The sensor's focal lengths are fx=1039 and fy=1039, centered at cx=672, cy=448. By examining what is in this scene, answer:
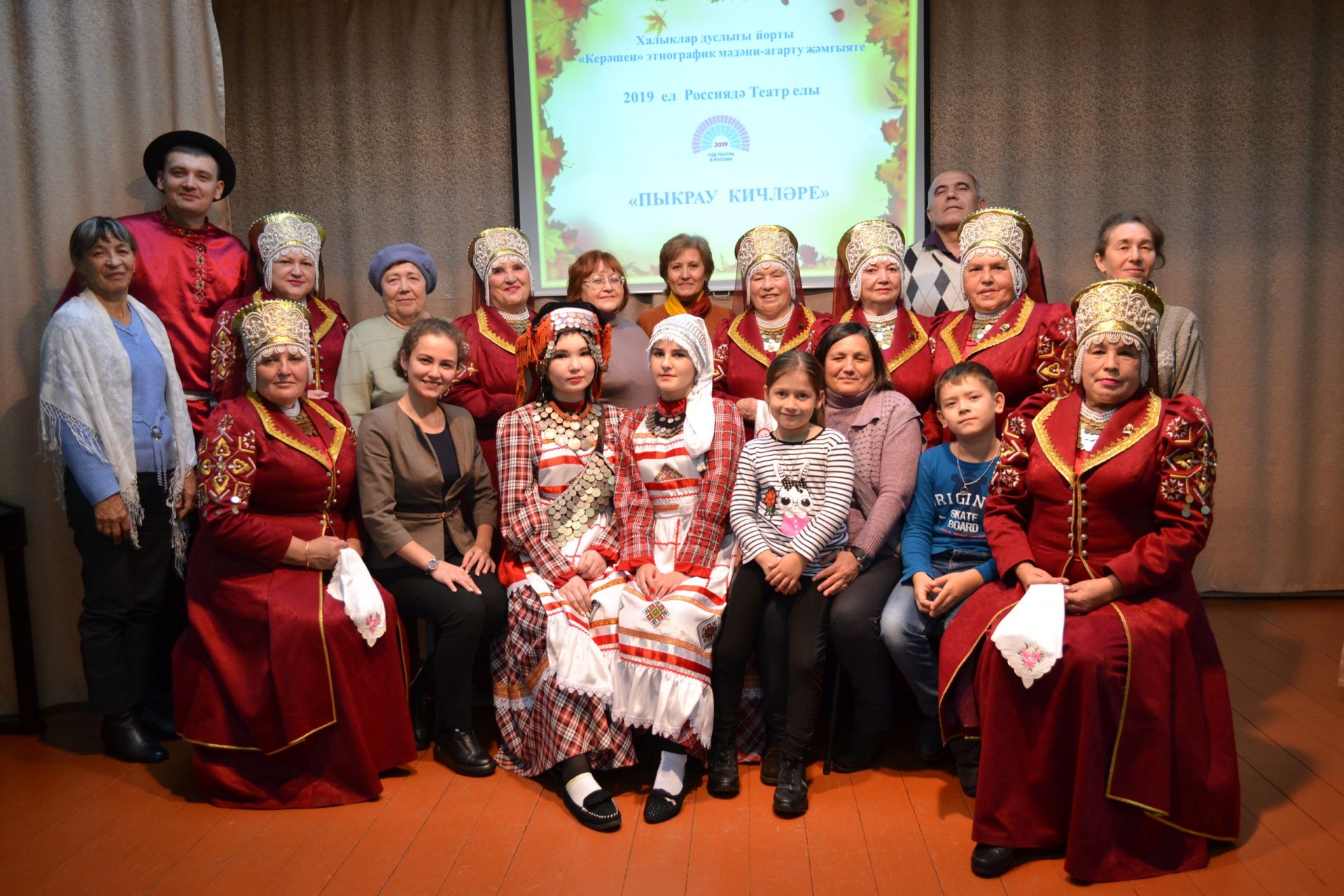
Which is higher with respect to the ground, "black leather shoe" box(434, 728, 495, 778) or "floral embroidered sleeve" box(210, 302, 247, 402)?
"floral embroidered sleeve" box(210, 302, 247, 402)

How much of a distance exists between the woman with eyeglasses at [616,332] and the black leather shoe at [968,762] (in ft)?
5.23

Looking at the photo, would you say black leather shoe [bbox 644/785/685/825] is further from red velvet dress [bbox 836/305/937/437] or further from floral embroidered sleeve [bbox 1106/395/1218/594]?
red velvet dress [bbox 836/305/937/437]

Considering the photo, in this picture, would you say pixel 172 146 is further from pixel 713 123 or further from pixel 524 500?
pixel 713 123

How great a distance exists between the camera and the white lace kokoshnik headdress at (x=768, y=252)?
3.60 m

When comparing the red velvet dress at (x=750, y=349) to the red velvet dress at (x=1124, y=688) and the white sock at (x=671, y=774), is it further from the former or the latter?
the white sock at (x=671, y=774)

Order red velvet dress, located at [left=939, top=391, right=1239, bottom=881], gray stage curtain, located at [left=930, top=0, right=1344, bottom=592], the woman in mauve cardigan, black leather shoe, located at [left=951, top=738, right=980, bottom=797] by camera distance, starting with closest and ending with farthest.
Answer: red velvet dress, located at [left=939, top=391, right=1239, bottom=881], black leather shoe, located at [left=951, top=738, right=980, bottom=797], the woman in mauve cardigan, gray stage curtain, located at [left=930, top=0, right=1344, bottom=592]

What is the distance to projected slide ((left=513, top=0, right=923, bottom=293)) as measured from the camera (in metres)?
4.73

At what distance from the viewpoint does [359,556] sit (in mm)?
3021

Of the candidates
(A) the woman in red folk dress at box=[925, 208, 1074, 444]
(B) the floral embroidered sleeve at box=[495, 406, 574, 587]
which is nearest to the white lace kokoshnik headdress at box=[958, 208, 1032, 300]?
(A) the woman in red folk dress at box=[925, 208, 1074, 444]

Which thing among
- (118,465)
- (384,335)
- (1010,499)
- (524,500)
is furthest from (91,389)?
(1010,499)

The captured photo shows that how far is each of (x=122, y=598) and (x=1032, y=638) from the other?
9.07 ft

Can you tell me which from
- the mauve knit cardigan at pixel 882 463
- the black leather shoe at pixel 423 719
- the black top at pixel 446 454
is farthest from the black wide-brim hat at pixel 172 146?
the mauve knit cardigan at pixel 882 463

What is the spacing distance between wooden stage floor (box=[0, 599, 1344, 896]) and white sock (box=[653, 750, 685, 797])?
9cm

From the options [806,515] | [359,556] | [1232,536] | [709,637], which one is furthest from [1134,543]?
[1232,536]
